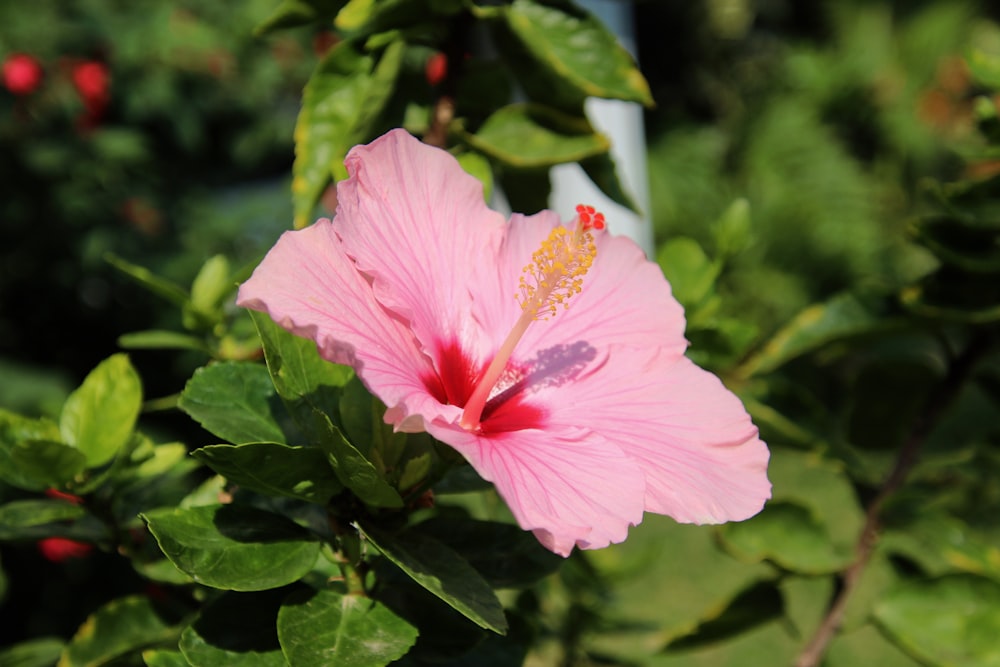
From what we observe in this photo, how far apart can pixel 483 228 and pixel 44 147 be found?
2.41 meters

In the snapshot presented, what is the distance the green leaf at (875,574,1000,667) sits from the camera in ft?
3.99

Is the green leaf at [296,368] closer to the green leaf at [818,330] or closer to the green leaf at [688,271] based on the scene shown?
the green leaf at [688,271]

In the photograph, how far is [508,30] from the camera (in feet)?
3.61

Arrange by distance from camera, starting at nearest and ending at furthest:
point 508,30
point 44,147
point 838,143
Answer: point 508,30 → point 44,147 → point 838,143

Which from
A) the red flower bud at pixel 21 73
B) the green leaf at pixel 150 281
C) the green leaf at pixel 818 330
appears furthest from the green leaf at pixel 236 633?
the red flower bud at pixel 21 73

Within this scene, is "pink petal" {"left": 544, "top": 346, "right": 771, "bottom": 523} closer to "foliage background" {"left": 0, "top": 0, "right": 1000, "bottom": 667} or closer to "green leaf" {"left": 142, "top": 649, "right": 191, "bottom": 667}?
"foliage background" {"left": 0, "top": 0, "right": 1000, "bottom": 667}

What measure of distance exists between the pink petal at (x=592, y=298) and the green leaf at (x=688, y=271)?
0.19 meters

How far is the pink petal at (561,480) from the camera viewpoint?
73 cm

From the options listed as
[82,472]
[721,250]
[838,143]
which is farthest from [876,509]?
[838,143]

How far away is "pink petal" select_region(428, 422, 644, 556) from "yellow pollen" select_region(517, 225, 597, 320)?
0.13 meters

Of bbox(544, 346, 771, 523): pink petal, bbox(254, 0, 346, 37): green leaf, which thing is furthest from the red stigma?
bbox(254, 0, 346, 37): green leaf

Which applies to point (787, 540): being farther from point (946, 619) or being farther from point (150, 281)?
point (150, 281)

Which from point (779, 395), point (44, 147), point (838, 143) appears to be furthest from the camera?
point (838, 143)

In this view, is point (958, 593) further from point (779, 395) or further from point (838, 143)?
point (838, 143)
